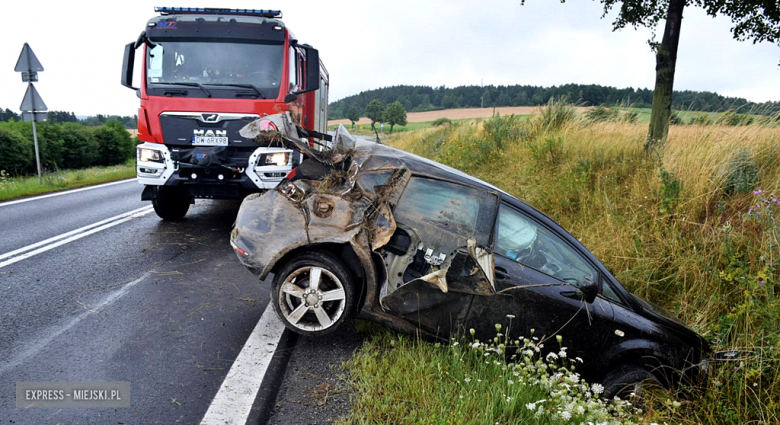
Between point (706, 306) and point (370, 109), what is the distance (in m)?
51.0

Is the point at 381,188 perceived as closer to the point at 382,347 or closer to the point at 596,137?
the point at 382,347

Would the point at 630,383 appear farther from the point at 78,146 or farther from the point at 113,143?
the point at 113,143

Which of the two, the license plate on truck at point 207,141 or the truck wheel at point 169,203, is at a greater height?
the license plate on truck at point 207,141

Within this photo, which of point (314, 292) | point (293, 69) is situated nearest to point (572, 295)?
point (314, 292)

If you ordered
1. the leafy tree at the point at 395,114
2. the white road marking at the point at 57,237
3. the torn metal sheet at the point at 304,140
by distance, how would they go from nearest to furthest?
the torn metal sheet at the point at 304,140 < the white road marking at the point at 57,237 < the leafy tree at the point at 395,114

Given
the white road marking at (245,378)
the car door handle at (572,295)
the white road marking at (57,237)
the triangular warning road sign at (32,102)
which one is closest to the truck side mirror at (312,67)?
the white road marking at (57,237)

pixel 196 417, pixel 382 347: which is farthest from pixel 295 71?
pixel 196 417

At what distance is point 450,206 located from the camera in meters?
3.50

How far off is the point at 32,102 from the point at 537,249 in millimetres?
13242

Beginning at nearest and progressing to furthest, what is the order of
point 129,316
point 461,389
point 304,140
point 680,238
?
point 461,389 → point 129,316 → point 304,140 → point 680,238

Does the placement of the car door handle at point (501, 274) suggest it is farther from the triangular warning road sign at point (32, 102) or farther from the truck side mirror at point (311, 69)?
the triangular warning road sign at point (32, 102)

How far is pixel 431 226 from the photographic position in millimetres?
3395

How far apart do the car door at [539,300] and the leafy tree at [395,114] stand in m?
55.7

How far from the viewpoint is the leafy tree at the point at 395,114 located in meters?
60.0
